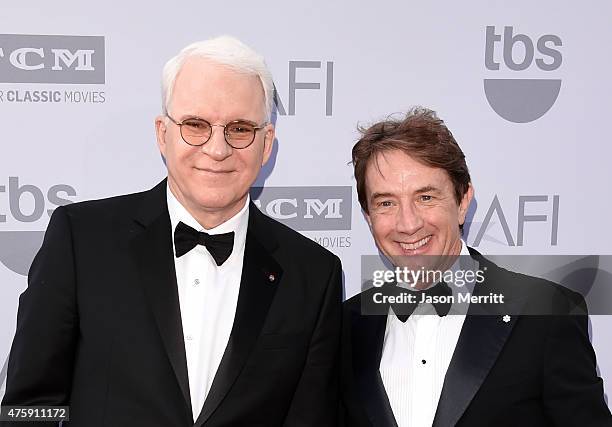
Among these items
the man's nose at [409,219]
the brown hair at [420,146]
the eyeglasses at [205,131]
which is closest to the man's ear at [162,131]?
the eyeglasses at [205,131]

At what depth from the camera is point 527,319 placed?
8.27 ft

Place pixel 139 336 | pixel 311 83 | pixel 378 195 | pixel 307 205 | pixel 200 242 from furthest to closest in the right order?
1. pixel 307 205
2. pixel 311 83
3. pixel 378 195
4. pixel 200 242
5. pixel 139 336

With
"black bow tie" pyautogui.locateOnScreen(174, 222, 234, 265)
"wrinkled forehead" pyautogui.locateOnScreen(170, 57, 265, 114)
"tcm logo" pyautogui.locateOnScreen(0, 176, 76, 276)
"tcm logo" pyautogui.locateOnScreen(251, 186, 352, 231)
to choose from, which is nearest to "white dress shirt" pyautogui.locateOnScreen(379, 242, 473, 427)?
"black bow tie" pyautogui.locateOnScreen(174, 222, 234, 265)

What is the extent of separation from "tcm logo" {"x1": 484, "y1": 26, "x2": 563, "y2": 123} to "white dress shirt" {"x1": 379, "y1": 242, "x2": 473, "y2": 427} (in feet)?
4.33

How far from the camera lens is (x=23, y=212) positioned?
3266 millimetres

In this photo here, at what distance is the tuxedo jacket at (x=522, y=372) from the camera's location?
2.44 meters

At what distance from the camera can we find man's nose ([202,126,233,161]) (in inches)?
93.0

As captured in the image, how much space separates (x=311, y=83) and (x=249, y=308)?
1364 millimetres

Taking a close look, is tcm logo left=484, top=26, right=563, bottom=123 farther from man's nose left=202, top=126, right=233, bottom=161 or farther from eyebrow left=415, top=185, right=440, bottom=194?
man's nose left=202, top=126, right=233, bottom=161

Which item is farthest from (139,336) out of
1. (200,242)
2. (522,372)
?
(522,372)

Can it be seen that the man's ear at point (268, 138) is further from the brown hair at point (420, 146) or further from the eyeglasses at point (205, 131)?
the brown hair at point (420, 146)

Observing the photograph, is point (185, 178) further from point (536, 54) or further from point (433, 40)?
point (536, 54)

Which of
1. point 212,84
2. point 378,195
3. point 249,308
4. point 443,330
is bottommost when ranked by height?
point 443,330

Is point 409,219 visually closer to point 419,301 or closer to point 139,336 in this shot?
point 419,301
